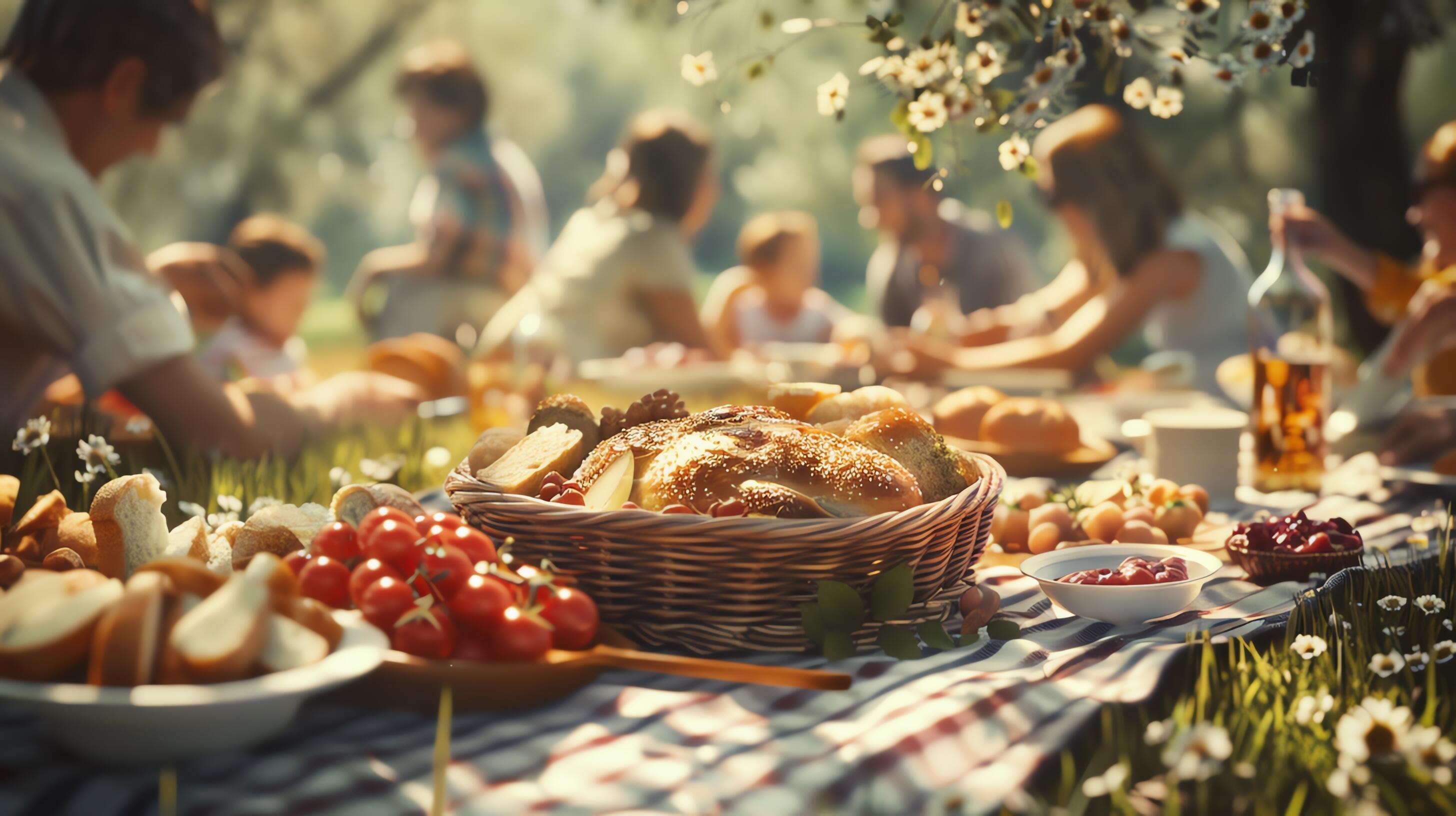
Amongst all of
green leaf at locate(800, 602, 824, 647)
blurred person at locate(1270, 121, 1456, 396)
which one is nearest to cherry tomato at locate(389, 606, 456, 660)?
green leaf at locate(800, 602, 824, 647)

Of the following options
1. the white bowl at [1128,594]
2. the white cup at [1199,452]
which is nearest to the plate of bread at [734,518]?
the white bowl at [1128,594]

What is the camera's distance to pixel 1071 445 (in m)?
2.29

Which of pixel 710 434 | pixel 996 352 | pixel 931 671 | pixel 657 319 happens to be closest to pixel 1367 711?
pixel 931 671

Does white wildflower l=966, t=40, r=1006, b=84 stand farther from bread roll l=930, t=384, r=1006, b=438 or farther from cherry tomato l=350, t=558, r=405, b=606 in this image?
cherry tomato l=350, t=558, r=405, b=606

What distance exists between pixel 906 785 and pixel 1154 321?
3.36 metres

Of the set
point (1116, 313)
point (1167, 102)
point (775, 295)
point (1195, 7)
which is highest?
point (1195, 7)

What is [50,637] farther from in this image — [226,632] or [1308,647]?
[1308,647]

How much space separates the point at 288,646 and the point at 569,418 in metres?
0.71

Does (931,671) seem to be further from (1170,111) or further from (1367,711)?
(1170,111)

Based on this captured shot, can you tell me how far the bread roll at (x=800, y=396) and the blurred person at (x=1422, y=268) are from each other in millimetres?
1128

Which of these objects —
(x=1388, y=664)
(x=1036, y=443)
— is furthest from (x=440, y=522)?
(x=1036, y=443)

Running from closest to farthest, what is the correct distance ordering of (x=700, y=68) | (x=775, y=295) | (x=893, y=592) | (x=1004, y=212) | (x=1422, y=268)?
(x=893, y=592), (x=1004, y=212), (x=700, y=68), (x=1422, y=268), (x=775, y=295)

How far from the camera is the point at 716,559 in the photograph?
121 cm

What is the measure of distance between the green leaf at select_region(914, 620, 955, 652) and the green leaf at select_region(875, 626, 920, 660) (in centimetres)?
2
